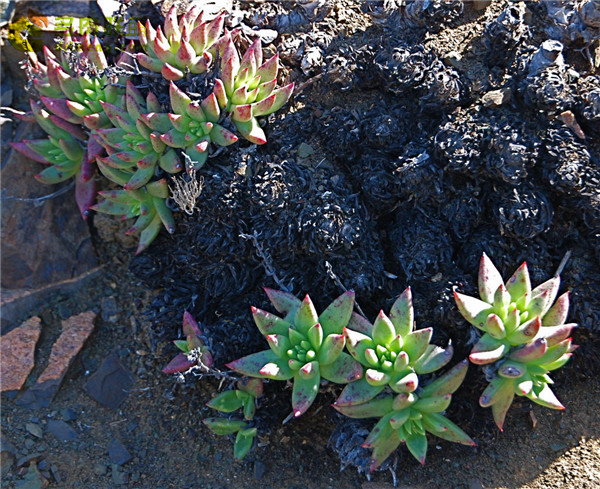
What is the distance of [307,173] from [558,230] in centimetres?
132

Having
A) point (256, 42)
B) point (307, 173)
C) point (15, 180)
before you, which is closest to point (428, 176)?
point (307, 173)

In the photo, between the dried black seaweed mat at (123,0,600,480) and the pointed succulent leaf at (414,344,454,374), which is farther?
the dried black seaweed mat at (123,0,600,480)

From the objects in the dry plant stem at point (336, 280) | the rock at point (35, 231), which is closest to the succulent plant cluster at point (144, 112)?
the rock at point (35, 231)

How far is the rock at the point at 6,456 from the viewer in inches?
124

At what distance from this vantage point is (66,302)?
378 centimetres

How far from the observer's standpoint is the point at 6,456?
3184 millimetres

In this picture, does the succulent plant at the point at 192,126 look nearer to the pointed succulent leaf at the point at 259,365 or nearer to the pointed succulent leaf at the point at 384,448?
the pointed succulent leaf at the point at 259,365

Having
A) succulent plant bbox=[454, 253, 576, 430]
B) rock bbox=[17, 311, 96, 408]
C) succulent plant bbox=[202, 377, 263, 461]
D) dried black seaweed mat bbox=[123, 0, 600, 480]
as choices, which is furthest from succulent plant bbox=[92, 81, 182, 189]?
succulent plant bbox=[454, 253, 576, 430]

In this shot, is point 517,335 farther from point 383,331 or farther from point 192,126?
point 192,126

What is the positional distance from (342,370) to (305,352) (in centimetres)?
19

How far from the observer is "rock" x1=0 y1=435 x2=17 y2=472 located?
3.16 meters

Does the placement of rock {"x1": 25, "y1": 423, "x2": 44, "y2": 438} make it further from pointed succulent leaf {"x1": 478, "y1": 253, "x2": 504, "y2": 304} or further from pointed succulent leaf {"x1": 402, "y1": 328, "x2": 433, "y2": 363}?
pointed succulent leaf {"x1": 478, "y1": 253, "x2": 504, "y2": 304}

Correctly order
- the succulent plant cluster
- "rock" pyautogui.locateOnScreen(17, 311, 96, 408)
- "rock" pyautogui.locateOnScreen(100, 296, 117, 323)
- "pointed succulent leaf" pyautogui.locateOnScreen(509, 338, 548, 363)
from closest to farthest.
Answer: "pointed succulent leaf" pyautogui.locateOnScreen(509, 338, 548, 363)
the succulent plant cluster
"rock" pyautogui.locateOnScreen(17, 311, 96, 408)
"rock" pyautogui.locateOnScreen(100, 296, 117, 323)

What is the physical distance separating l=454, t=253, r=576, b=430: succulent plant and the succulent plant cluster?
1.39 m
